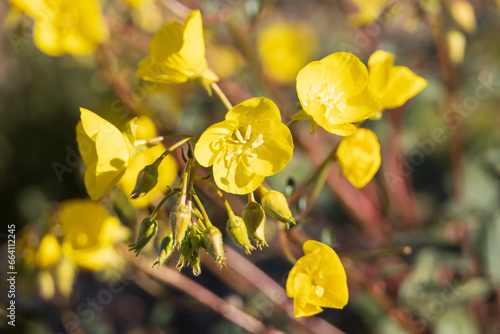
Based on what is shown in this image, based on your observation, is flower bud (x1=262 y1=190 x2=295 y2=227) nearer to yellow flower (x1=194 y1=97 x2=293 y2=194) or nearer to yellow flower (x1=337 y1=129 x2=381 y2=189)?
yellow flower (x1=194 y1=97 x2=293 y2=194)

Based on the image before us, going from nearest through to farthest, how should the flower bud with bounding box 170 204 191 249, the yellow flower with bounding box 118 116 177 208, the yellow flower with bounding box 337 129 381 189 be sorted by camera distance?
the flower bud with bounding box 170 204 191 249
the yellow flower with bounding box 337 129 381 189
the yellow flower with bounding box 118 116 177 208

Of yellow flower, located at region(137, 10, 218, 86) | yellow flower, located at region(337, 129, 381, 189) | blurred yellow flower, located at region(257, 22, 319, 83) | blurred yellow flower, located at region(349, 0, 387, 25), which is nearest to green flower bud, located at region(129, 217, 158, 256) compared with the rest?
yellow flower, located at region(137, 10, 218, 86)

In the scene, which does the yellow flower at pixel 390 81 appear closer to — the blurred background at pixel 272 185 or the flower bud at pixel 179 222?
the blurred background at pixel 272 185

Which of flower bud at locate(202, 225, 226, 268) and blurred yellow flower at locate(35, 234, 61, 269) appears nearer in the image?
flower bud at locate(202, 225, 226, 268)

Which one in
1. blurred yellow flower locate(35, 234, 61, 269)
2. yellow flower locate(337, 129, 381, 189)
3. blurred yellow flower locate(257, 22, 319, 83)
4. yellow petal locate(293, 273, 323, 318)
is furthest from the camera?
blurred yellow flower locate(257, 22, 319, 83)

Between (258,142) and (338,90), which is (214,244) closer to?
(258,142)

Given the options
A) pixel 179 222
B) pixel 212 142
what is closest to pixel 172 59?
pixel 212 142

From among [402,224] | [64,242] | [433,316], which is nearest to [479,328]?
[433,316]
